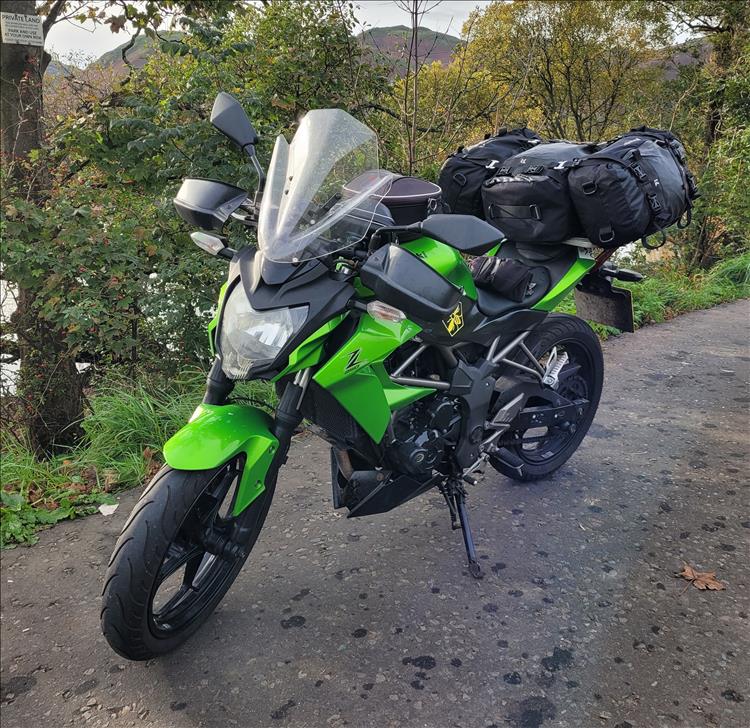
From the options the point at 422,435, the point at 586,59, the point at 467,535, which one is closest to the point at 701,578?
the point at 467,535

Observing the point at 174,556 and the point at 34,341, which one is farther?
the point at 34,341

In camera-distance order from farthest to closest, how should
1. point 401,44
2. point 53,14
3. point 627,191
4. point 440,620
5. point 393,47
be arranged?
1. point 393,47
2. point 401,44
3. point 53,14
4. point 627,191
5. point 440,620

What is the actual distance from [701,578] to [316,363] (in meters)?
1.69

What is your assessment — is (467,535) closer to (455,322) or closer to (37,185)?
(455,322)

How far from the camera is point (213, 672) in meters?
1.99

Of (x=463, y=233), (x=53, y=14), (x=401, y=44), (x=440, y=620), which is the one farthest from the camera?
(x=401, y=44)

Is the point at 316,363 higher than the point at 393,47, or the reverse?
the point at 393,47

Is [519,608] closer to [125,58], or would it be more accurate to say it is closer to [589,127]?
[125,58]

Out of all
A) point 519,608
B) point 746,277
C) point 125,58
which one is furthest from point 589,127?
point 519,608

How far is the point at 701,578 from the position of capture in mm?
2408

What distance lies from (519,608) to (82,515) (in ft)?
6.27

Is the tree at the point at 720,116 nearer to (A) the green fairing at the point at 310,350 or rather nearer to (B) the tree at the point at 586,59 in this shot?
(B) the tree at the point at 586,59

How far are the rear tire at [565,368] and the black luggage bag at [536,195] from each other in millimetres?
415

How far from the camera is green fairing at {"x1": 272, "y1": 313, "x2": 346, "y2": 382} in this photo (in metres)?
1.73
